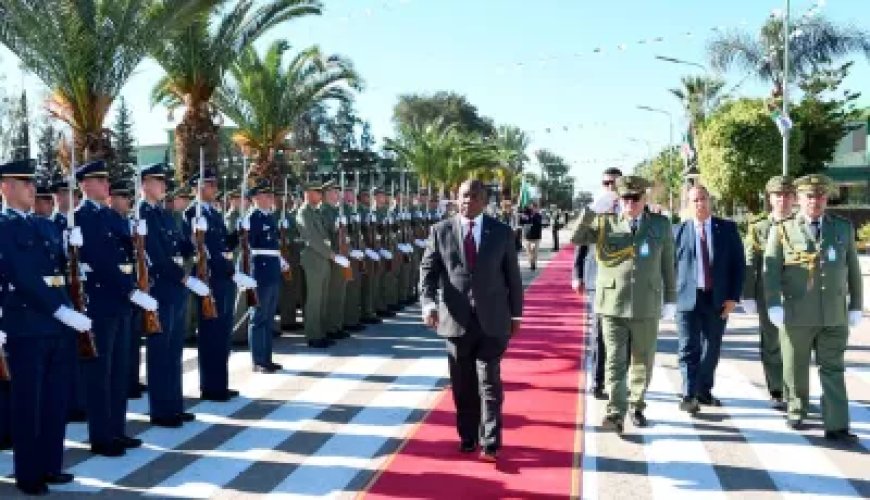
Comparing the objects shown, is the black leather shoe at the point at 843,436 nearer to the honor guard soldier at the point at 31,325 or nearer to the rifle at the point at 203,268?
the rifle at the point at 203,268

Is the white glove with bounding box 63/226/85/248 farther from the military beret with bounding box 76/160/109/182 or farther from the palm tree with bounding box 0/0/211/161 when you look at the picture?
the palm tree with bounding box 0/0/211/161

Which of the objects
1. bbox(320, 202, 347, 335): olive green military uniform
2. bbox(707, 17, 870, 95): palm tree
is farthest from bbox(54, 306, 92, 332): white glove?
bbox(707, 17, 870, 95): palm tree

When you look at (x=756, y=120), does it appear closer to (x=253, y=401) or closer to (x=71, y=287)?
(x=253, y=401)

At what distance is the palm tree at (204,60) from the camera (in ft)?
55.3

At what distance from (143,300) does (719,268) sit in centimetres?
459

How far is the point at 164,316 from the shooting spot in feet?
23.8

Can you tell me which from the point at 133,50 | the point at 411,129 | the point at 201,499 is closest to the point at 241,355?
the point at 201,499

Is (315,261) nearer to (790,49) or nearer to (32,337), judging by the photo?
(32,337)

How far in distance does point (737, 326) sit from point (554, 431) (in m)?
7.21

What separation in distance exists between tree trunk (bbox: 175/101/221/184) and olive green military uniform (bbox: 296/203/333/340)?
6806 mm

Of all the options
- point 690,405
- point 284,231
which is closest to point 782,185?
point 690,405

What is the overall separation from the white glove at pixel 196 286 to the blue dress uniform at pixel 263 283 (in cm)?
162

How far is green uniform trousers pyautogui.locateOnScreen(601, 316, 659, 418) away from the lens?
6.91 metres

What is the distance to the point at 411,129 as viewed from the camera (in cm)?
3709
